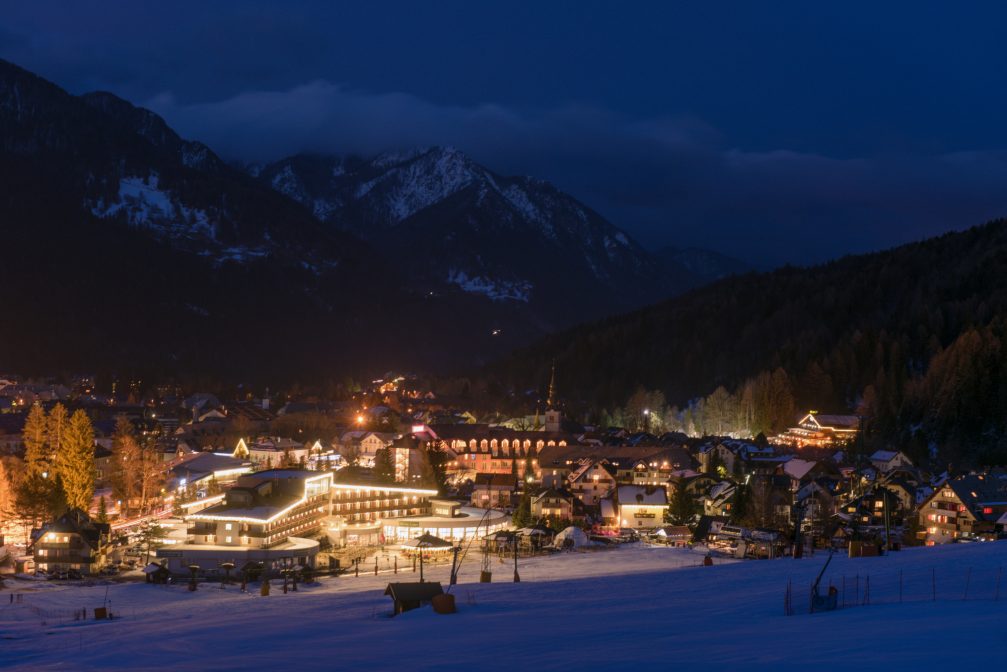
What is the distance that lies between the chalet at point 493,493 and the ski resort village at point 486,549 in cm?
20

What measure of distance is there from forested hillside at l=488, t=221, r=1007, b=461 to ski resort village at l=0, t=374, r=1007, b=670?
495 centimetres

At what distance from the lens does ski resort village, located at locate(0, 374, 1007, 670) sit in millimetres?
17281

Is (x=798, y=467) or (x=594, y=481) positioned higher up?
(x=798, y=467)

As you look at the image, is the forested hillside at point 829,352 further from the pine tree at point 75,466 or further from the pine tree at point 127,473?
the pine tree at point 75,466

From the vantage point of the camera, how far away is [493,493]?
192ft

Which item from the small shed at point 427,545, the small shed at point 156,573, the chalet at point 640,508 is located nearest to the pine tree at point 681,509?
the chalet at point 640,508

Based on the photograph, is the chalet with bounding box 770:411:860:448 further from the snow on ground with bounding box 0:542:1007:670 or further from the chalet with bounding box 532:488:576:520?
the snow on ground with bounding box 0:542:1007:670

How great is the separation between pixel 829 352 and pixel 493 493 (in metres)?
54.0

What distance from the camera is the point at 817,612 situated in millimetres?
18500

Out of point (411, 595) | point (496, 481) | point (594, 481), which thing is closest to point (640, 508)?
point (594, 481)

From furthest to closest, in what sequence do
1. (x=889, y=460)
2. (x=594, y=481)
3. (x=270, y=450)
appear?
(x=270, y=450)
(x=889, y=460)
(x=594, y=481)

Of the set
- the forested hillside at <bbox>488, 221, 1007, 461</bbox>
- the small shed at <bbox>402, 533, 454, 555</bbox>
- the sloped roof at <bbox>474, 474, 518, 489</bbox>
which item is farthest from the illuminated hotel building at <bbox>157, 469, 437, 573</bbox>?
the forested hillside at <bbox>488, 221, 1007, 461</bbox>

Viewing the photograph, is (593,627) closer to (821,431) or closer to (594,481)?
(594,481)

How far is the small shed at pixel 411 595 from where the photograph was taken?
22.1 m
